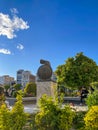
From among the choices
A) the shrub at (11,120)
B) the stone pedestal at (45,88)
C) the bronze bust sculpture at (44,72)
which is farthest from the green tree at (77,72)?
the shrub at (11,120)

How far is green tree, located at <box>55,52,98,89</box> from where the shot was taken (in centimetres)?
3384

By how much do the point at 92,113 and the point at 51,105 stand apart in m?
1.66

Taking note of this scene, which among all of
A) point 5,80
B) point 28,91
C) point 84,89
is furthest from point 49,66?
point 5,80

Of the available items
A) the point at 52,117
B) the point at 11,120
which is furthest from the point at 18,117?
the point at 52,117

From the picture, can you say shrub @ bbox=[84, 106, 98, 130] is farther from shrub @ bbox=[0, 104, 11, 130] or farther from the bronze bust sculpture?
the bronze bust sculpture

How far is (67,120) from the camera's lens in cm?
1105

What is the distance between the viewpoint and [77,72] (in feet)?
112

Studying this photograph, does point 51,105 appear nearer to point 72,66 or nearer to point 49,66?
point 49,66

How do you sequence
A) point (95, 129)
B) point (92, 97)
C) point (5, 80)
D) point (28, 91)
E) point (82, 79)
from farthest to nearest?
point (5, 80)
point (28, 91)
point (82, 79)
point (92, 97)
point (95, 129)

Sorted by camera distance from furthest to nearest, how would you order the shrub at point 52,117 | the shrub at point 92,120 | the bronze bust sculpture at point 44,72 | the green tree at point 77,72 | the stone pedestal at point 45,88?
the green tree at point 77,72, the bronze bust sculpture at point 44,72, the stone pedestal at point 45,88, the shrub at point 52,117, the shrub at point 92,120

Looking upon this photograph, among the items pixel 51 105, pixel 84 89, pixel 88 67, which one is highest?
pixel 88 67

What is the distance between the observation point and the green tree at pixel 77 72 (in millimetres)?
33844

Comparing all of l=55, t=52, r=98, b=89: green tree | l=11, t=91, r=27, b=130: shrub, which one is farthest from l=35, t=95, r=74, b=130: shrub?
l=55, t=52, r=98, b=89: green tree

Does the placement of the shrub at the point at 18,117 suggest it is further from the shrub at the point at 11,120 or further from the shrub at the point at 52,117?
the shrub at the point at 52,117
